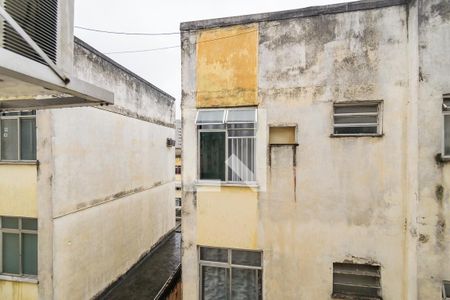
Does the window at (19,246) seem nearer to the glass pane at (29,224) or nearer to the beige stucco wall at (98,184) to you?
the glass pane at (29,224)

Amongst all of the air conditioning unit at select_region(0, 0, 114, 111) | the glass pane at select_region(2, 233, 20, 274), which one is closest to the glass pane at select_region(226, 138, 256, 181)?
the air conditioning unit at select_region(0, 0, 114, 111)

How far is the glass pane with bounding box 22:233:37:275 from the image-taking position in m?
7.96

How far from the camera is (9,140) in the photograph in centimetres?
809

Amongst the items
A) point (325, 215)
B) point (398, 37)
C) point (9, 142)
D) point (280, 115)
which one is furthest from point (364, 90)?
point (9, 142)

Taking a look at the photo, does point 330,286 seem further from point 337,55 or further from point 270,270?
point 337,55

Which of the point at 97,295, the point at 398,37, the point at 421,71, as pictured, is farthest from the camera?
the point at 97,295

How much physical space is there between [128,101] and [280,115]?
8.36m

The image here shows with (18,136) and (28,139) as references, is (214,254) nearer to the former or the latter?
(28,139)

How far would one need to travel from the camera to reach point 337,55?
5.77 meters

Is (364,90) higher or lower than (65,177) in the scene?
higher

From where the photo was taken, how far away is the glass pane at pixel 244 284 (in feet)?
20.4

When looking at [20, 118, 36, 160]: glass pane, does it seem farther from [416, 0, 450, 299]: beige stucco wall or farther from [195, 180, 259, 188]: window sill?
[416, 0, 450, 299]: beige stucco wall

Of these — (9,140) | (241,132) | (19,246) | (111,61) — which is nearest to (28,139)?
(9,140)

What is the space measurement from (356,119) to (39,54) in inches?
220
